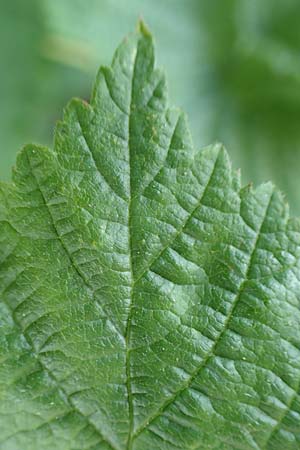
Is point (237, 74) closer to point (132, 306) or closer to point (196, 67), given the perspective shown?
point (196, 67)

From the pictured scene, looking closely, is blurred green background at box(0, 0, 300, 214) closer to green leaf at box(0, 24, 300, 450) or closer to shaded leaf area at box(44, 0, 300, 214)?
shaded leaf area at box(44, 0, 300, 214)

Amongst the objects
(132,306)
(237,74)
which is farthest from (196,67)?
(132,306)

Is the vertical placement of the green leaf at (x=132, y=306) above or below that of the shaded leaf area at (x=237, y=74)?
below

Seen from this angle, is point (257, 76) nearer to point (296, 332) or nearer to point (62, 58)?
point (62, 58)

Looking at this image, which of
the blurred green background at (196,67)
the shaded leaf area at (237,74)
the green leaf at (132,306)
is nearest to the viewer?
the green leaf at (132,306)

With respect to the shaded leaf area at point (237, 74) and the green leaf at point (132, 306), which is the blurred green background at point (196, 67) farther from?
the green leaf at point (132, 306)

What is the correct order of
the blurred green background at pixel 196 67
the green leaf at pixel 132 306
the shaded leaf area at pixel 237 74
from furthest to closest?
1. the shaded leaf area at pixel 237 74
2. the blurred green background at pixel 196 67
3. the green leaf at pixel 132 306

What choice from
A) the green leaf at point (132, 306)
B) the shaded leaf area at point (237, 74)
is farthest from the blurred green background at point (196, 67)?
the green leaf at point (132, 306)
